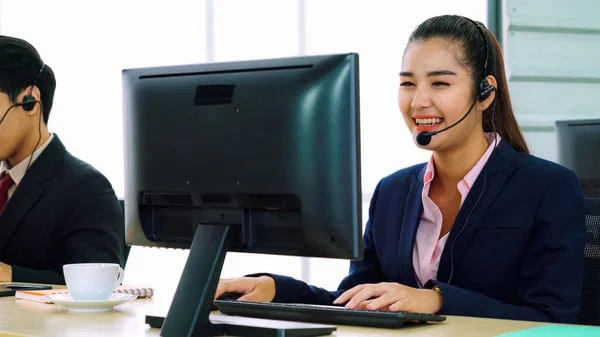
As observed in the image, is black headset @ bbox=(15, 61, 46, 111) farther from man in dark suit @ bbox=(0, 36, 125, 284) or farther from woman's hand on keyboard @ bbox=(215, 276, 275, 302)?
woman's hand on keyboard @ bbox=(215, 276, 275, 302)

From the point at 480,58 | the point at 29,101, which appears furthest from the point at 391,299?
the point at 29,101

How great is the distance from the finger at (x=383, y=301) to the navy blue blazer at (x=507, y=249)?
138mm

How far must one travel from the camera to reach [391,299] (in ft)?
5.46

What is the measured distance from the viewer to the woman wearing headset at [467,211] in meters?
1.83

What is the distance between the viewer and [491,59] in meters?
2.11

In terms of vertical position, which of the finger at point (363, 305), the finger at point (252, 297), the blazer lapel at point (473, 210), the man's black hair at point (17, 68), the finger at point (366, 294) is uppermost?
the man's black hair at point (17, 68)

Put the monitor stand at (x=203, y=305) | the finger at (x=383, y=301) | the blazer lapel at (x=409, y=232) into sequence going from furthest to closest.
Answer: the blazer lapel at (x=409, y=232) < the finger at (x=383, y=301) < the monitor stand at (x=203, y=305)

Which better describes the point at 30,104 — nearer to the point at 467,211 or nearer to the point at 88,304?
the point at 88,304

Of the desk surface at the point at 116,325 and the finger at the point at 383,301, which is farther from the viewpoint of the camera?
the finger at the point at 383,301

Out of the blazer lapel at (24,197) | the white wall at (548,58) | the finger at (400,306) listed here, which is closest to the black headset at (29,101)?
the blazer lapel at (24,197)

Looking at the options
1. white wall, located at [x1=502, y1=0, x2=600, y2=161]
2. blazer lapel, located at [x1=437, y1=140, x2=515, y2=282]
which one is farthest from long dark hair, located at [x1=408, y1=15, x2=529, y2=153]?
white wall, located at [x1=502, y1=0, x2=600, y2=161]

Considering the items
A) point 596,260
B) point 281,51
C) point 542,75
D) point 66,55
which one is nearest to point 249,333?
point 596,260

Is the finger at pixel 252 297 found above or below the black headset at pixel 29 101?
below

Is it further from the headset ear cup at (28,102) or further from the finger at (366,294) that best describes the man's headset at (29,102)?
the finger at (366,294)
